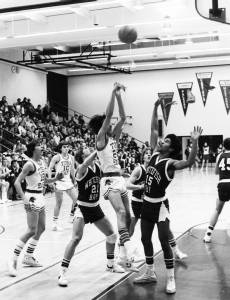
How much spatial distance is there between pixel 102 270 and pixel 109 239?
537 mm

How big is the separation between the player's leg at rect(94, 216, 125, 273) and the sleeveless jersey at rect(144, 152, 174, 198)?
Answer: 64cm

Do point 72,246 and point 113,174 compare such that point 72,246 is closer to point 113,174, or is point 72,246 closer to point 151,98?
point 113,174

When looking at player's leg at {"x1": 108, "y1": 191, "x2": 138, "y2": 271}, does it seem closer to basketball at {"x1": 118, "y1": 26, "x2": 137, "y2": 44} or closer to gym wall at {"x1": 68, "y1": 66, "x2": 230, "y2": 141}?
basketball at {"x1": 118, "y1": 26, "x2": 137, "y2": 44}

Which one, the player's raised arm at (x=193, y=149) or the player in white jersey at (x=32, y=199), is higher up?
the player's raised arm at (x=193, y=149)

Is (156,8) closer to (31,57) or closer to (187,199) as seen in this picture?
(187,199)

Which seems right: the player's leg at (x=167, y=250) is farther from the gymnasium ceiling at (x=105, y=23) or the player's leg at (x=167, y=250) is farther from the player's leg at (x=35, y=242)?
the gymnasium ceiling at (x=105, y=23)

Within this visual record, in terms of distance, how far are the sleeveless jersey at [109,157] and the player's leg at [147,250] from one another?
76 cm

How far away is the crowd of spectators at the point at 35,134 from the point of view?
14545 millimetres

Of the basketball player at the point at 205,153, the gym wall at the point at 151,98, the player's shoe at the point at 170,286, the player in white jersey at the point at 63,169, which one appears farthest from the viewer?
the gym wall at the point at 151,98

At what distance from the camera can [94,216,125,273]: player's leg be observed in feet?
17.1

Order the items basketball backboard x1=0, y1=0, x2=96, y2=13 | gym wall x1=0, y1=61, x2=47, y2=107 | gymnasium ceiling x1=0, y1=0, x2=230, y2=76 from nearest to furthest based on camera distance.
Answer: basketball backboard x1=0, y1=0, x2=96, y2=13 < gymnasium ceiling x1=0, y1=0, x2=230, y2=76 < gym wall x1=0, y1=61, x2=47, y2=107

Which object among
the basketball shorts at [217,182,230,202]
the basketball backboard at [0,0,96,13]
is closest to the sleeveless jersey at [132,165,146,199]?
the basketball shorts at [217,182,230,202]

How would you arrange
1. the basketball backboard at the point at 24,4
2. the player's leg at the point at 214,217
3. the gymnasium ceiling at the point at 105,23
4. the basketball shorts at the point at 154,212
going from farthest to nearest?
the gymnasium ceiling at the point at 105,23 → the basketball backboard at the point at 24,4 → the player's leg at the point at 214,217 → the basketball shorts at the point at 154,212

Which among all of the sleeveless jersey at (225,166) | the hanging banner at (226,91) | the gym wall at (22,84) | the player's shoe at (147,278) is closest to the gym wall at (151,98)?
the hanging banner at (226,91)
